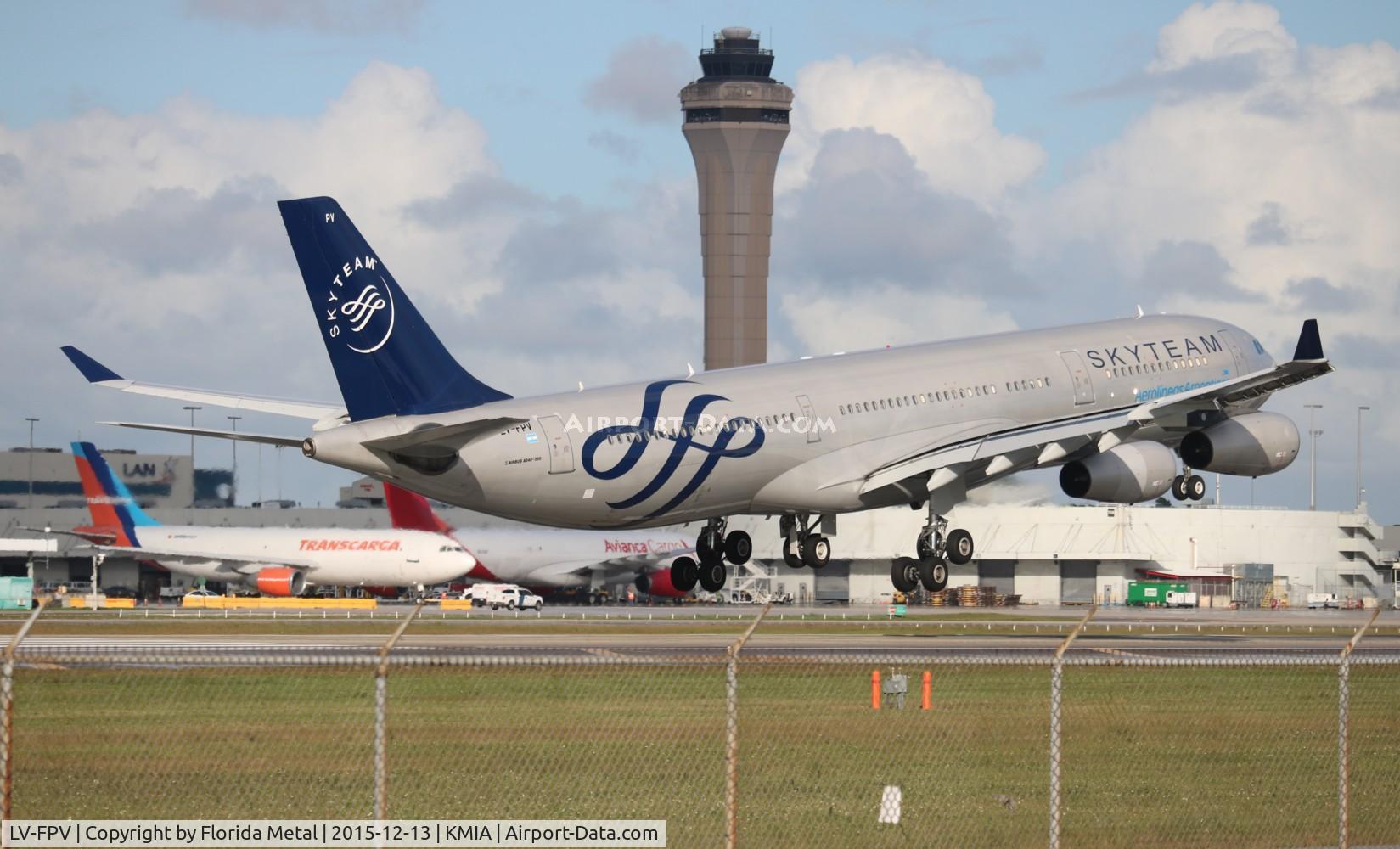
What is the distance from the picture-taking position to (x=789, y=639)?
188 feet

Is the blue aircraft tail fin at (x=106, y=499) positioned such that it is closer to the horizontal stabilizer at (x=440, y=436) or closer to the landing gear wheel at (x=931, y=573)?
the landing gear wheel at (x=931, y=573)

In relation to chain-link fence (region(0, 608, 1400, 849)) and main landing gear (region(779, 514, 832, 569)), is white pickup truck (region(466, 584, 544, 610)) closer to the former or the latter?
main landing gear (region(779, 514, 832, 569))

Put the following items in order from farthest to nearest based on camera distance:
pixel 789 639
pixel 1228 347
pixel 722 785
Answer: pixel 789 639, pixel 1228 347, pixel 722 785

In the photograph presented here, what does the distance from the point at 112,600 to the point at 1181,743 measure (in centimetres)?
8083

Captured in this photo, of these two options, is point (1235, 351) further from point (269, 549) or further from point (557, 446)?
point (269, 549)

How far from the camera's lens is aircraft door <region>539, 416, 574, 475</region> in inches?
1593

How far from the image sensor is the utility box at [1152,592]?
117250 mm

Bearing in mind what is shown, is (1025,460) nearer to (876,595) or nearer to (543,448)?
(543,448)

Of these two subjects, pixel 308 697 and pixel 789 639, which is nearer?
pixel 308 697

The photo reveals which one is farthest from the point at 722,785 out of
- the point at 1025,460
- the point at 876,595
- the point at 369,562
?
the point at 876,595

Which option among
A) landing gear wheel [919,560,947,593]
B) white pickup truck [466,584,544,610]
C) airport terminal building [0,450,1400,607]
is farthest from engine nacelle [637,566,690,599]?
landing gear wheel [919,560,947,593]

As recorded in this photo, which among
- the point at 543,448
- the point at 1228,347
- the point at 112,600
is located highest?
the point at 1228,347

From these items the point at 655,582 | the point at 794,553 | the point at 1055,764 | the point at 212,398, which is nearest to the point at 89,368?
the point at 212,398

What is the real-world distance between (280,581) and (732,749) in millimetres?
88806
